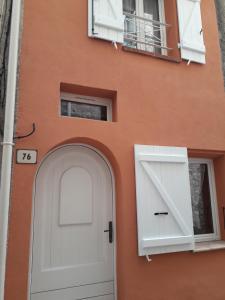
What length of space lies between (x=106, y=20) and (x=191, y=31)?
1520mm

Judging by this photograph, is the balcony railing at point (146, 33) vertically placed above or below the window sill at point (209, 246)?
above

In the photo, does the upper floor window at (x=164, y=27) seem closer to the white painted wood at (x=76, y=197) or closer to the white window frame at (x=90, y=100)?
the white window frame at (x=90, y=100)

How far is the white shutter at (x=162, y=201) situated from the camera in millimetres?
3295

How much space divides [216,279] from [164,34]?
383 cm

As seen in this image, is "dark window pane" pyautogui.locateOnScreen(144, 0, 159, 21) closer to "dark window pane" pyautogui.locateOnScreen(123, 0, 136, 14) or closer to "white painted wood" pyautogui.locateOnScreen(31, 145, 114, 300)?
"dark window pane" pyautogui.locateOnScreen(123, 0, 136, 14)

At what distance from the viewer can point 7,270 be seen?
8.80 ft

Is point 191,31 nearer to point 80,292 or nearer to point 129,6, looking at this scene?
A: point 129,6

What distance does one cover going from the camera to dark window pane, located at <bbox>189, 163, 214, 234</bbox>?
162 inches

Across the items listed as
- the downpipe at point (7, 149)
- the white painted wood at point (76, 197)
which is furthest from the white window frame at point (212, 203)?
the downpipe at point (7, 149)

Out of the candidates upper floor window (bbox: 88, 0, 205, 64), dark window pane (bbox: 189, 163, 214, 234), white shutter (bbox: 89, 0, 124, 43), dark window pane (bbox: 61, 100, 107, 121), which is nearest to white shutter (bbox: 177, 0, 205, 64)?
upper floor window (bbox: 88, 0, 205, 64)

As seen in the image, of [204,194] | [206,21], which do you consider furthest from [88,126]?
[206,21]

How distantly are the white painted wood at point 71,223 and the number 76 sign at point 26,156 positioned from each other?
0.30 meters

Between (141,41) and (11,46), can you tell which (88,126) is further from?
(141,41)

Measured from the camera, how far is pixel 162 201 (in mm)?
3465
